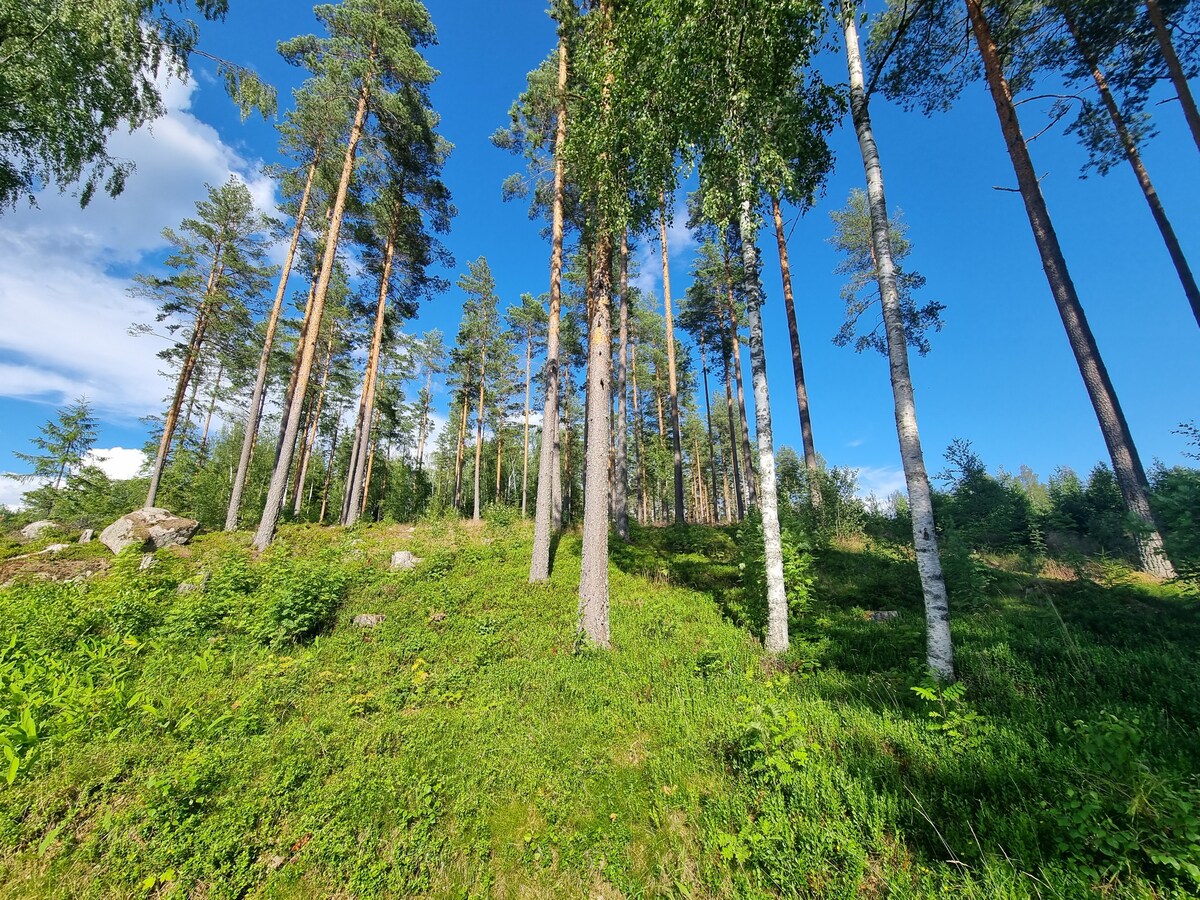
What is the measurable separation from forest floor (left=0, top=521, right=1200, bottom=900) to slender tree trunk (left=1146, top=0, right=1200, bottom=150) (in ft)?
30.0

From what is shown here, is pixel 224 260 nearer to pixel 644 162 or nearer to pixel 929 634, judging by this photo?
pixel 644 162

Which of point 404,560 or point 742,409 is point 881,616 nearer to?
point 404,560

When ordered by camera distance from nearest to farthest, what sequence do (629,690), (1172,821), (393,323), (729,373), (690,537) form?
1. (1172,821)
2. (629,690)
3. (690,537)
4. (393,323)
5. (729,373)

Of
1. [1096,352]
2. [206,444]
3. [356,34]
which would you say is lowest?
[1096,352]

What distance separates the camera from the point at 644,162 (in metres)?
7.52

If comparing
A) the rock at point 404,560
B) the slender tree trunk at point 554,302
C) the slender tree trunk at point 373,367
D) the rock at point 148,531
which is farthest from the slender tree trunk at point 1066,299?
the rock at point 148,531

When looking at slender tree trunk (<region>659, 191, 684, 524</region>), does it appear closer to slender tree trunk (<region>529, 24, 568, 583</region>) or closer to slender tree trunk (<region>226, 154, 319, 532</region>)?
slender tree trunk (<region>529, 24, 568, 583</region>)

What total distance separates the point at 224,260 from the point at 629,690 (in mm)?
25111

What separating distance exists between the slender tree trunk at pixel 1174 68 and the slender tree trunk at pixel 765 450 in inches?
373

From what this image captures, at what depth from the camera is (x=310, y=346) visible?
40.3 feet

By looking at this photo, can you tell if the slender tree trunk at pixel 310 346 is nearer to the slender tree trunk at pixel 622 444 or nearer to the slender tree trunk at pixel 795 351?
the slender tree trunk at pixel 622 444

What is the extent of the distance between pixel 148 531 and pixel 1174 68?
27.2m

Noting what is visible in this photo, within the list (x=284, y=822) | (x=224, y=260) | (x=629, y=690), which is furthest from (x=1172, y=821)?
(x=224, y=260)

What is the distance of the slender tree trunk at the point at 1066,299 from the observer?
25.2 ft
